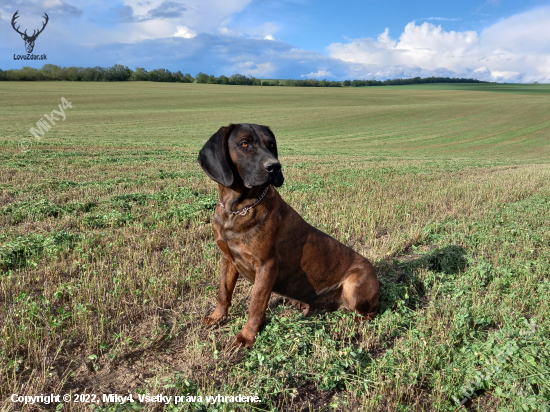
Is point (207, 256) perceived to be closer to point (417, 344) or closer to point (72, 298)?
point (72, 298)

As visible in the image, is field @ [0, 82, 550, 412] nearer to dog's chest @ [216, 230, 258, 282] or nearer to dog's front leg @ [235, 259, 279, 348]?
dog's front leg @ [235, 259, 279, 348]

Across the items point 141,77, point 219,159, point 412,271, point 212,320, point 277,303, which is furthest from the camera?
point 141,77

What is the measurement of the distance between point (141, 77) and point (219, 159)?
110 metres

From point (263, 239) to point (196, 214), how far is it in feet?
15.8

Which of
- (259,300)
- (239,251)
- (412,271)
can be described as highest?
(239,251)

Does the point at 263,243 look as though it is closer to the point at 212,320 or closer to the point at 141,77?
the point at 212,320

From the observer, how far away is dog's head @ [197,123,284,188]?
3424mm

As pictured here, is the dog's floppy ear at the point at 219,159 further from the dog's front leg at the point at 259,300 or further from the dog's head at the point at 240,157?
the dog's front leg at the point at 259,300

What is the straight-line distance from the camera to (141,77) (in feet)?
331

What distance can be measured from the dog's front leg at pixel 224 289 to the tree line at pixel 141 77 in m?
100

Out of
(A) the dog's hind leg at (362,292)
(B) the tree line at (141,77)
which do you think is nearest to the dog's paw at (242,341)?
(A) the dog's hind leg at (362,292)

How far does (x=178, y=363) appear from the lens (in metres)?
3.46

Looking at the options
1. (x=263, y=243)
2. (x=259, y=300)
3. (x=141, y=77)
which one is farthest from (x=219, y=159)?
(x=141, y=77)

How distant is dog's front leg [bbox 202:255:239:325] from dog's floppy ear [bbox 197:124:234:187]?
102 cm
